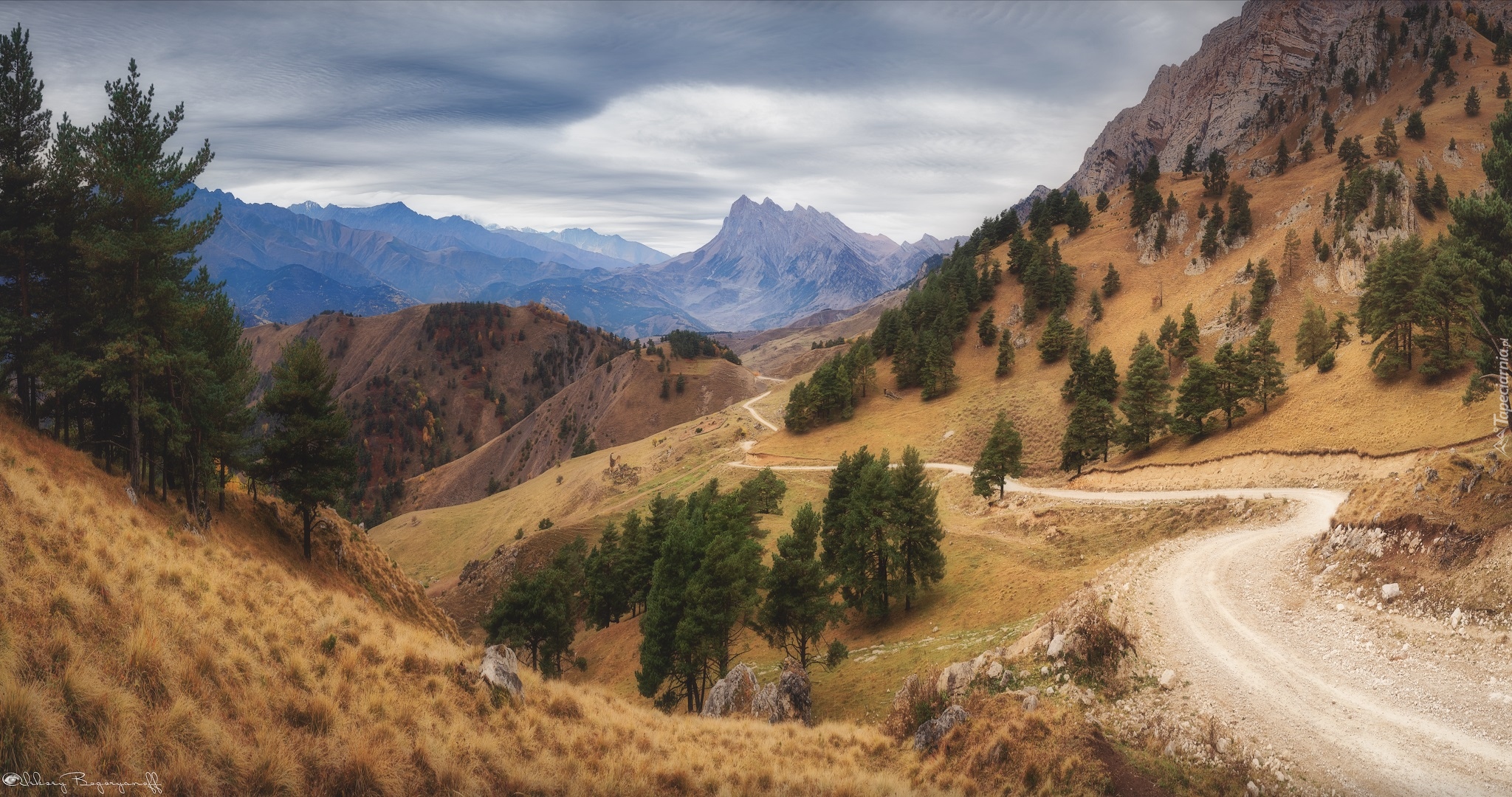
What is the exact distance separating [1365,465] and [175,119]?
204ft

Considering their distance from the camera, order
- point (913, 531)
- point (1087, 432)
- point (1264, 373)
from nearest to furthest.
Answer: point (913, 531)
point (1264, 373)
point (1087, 432)

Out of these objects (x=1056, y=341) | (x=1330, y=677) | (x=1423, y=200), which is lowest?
(x=1330, y=677)

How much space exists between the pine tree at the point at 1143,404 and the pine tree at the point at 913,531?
33.2 m

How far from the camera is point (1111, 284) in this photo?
349 ft

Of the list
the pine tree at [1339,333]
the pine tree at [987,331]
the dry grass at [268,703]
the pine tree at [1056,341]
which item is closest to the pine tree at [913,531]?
the dry grass at [268,703]

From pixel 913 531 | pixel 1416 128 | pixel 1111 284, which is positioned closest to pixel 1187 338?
pixel 1111 284

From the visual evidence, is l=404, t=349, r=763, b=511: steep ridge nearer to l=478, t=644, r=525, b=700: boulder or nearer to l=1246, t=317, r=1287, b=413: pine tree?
l=1246, t=317, r=1287, b=413: pine tree

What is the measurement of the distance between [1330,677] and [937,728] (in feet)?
34.0

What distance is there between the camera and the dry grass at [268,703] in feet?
24.9

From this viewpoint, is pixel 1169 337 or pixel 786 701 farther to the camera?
pixel 1169 337

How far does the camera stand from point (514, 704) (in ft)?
44.0

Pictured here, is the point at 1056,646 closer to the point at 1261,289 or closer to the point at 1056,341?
the point at 1056,341

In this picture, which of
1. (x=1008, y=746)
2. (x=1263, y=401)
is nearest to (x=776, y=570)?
(x=1008, y=746)

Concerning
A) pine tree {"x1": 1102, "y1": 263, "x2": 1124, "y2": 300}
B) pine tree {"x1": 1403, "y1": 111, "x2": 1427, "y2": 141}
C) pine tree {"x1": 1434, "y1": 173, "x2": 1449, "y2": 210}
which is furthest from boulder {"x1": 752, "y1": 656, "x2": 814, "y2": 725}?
pine tree {"x1": 1403, "y1": 111, "x2": 1427, "y2": 141}
